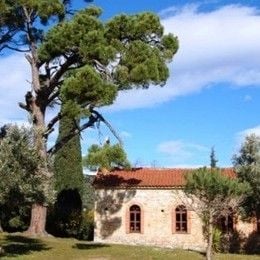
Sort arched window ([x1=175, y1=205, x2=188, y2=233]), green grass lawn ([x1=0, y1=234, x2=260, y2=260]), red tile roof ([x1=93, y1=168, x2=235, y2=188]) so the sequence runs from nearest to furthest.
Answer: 1. green grass lawn ([x1=0, y1=234, x2=260, y2=260])
2. arched window ([x1=175, y1=205, x2=188, y2=233])
3. red tile roof ([x1=93, y1=168, x2=235, y2=188])

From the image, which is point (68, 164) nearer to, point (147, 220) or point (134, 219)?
point (134, 219)

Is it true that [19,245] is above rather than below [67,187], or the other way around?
below

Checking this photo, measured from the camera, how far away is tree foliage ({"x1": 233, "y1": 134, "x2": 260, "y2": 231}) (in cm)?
3105

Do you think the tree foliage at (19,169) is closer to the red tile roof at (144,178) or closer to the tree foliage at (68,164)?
the red tile roof at (144,178)

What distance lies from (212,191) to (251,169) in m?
4.82

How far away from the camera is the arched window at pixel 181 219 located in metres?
35.8

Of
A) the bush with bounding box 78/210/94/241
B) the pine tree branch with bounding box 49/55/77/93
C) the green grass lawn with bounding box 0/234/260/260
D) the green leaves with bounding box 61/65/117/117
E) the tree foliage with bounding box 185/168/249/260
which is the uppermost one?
the pine tree branch with bounding box 49/55/77/93

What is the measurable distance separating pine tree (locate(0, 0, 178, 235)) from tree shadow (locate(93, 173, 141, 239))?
12.9ft

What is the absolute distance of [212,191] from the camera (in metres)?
27.5

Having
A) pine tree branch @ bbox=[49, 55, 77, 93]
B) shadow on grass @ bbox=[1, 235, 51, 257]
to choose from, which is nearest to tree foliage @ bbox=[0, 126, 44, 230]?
shadow on grass @ bbox=[1, 235, 51, 257]

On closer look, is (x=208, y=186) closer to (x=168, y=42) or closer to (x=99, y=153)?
(x=99, y=153)

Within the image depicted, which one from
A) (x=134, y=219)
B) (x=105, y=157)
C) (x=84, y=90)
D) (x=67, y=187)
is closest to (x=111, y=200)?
(x=134, y=219)

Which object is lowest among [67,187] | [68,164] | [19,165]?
[19,165]

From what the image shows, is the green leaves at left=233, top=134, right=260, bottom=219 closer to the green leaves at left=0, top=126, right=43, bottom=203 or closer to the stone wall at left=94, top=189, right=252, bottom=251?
the stone wall at left=94, top=189, right=252, bottom=251
